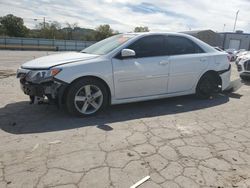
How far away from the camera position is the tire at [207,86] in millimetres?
5918

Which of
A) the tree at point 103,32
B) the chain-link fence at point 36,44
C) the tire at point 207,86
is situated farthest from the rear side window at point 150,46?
the tree at point 103,32

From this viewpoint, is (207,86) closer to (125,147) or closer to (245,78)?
(125,147)

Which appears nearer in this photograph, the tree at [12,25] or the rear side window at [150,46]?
the rear side window at [150,46]

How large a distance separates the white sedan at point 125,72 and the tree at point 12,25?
5790cm

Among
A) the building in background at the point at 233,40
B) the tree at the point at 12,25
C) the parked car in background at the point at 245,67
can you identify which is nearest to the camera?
the parked car in background at the point at 245,67

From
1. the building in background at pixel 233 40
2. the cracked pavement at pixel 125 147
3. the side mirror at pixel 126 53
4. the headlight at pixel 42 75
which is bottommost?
the cracked pavement at pixel 125 147

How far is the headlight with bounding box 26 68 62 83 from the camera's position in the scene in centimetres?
409

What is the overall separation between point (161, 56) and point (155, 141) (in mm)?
2184

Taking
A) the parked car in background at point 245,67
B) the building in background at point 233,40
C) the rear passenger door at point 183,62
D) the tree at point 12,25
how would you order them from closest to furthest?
the rear passenger door at point 183,62 < the parked car in background at point 245,67 < the building in background at point 233,40 < the tree at point 12,25

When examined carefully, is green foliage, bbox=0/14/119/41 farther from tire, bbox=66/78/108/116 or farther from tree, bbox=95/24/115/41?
tire, bbox=66/78/108/116

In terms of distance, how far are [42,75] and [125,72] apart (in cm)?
149

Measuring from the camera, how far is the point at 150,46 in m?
5.09

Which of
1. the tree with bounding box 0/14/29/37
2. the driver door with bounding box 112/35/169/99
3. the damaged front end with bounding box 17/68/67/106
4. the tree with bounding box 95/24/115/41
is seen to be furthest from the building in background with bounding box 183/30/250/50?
the damaged front end with bounding box 17/68/67/106

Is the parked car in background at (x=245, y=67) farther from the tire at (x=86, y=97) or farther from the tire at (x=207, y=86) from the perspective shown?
the tire at (x=86, y=97)
